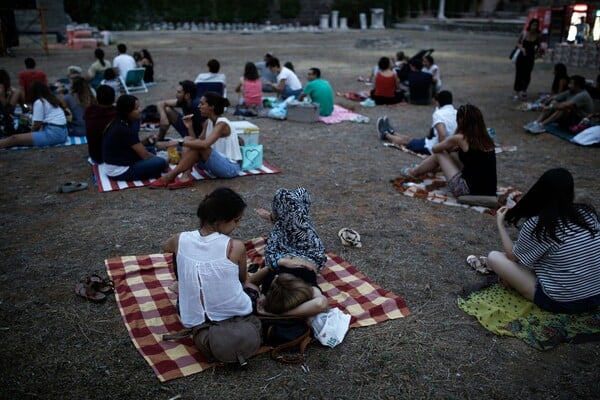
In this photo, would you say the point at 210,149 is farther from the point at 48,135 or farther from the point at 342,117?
the point at 342,117

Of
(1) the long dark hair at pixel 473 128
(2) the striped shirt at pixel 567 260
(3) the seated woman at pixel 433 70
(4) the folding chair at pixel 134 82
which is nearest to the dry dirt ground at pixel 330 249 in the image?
(2) the striped shirt at pixel 567 260

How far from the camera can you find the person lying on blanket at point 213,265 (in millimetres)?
3227

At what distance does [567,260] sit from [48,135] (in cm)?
740

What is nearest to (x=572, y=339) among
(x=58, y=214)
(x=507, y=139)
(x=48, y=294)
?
(x=48, y=294)

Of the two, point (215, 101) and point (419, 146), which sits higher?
point (215, 101)

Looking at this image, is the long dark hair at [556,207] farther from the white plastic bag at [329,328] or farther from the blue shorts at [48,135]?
the blue shorts at [48,135]

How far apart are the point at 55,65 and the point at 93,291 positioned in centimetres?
1564

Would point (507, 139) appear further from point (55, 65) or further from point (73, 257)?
point (55, 65)

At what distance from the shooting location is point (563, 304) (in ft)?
12.2

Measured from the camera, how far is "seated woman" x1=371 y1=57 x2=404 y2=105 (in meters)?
11.6

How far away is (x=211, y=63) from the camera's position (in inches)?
408

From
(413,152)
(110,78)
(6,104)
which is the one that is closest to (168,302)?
(413,152)

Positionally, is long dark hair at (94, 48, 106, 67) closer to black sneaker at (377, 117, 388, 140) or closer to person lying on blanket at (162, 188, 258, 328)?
black sneaker at (377, 117, 388, 140)

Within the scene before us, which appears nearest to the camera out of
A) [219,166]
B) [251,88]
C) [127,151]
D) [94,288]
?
[94,288]
